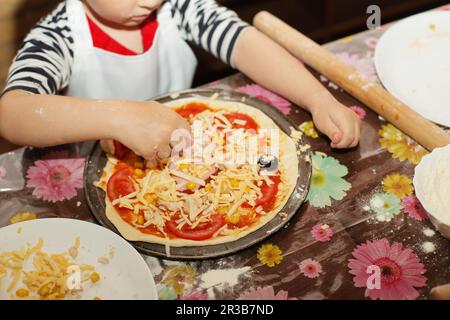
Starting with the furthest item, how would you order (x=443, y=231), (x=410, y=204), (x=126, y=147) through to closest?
(x=126, y=147) < (x=410, y=204) < (x=443, y=231)

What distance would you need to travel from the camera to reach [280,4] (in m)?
3.14

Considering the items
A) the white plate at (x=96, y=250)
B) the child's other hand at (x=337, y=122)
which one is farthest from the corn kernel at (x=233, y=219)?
the child's other hand at (x=337, y=122)

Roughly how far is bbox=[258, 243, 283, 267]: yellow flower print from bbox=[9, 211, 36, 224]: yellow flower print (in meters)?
0.55

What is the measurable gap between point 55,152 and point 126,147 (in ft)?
0.70

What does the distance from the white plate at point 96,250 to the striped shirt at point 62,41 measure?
1.20ft

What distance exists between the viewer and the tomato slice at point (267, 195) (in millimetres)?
1177

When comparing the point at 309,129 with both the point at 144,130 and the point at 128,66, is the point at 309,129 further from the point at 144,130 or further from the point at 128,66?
the point at 128,66

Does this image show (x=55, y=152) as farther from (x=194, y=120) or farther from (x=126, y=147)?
(x=194, y=120)

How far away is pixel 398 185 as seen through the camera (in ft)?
4.09

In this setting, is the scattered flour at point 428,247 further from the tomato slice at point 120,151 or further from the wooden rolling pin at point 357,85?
the tomato slice at point 120,151

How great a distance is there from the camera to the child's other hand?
129cm

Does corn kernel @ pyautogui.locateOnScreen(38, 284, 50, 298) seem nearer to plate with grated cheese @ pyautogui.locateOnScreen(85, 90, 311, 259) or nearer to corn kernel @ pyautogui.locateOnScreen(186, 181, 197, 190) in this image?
plate with grated cheese @ pyautogui.locateOnScreen(85, 90, 311, 259)

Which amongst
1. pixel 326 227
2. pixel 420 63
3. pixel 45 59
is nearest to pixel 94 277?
pixel 326 227
